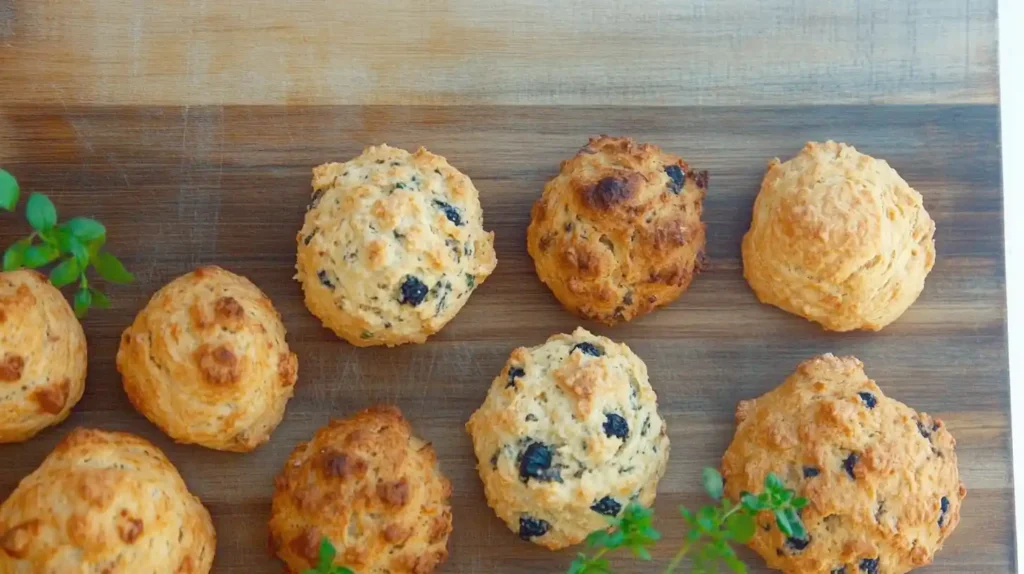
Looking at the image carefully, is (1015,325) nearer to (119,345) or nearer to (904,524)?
(904,524)

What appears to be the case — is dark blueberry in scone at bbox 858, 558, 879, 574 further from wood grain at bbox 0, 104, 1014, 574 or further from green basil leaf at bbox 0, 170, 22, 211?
green basil leaf at bbox 0, 170, 22, 211

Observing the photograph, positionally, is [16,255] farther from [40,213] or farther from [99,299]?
[99,299]

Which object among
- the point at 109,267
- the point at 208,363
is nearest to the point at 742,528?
the point at 208,363

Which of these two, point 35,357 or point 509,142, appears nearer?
point 35,357

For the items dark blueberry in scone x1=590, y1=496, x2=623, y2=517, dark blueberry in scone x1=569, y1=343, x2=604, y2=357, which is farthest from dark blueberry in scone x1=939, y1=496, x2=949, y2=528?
dark blueberry in scone x1=569, y1=343, x2=604, y2=357

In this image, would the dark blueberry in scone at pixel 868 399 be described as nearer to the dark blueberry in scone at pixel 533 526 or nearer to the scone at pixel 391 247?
the dark blueberry in scone at pixel 533 526

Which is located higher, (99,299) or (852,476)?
(99,299)
